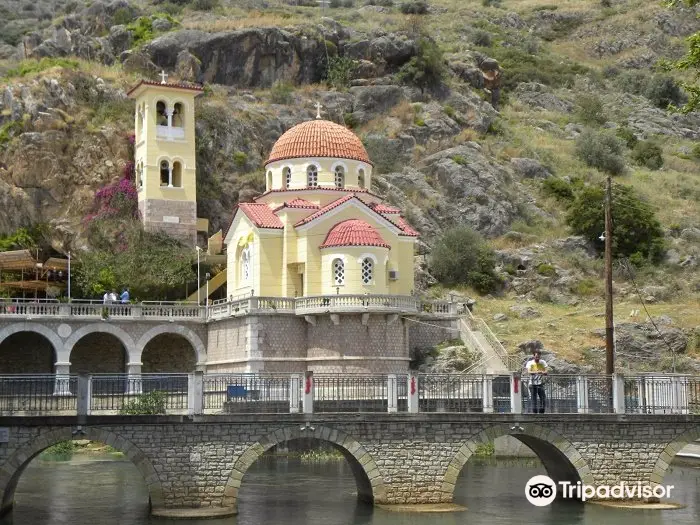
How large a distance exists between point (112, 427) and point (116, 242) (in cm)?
3402

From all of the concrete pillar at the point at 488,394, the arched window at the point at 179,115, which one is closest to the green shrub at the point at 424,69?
the arched window at the point at 179,115

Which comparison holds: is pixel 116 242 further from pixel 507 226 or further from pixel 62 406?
pixel 62 406

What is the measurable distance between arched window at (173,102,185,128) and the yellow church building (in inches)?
496

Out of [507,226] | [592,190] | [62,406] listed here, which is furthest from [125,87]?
[62,406]

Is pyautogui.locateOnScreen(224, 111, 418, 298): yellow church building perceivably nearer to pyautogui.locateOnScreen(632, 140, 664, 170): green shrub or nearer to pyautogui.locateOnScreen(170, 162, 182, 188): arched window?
pyautogui.locateOnScreen(170, 162, 182, 188): arched window

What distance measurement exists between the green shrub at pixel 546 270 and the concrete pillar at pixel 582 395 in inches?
1303

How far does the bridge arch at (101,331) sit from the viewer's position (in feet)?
158

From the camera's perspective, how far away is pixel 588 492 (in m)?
28.5

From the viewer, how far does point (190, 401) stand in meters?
26.5

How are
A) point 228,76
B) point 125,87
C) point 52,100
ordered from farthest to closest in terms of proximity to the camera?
point 228,76, point 125,87, point 52,100

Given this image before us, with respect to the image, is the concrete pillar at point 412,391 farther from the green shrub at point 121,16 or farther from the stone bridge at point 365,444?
the green shrub at point 121,16

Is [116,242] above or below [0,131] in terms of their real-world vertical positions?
below

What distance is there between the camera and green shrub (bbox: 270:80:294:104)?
76.1 m

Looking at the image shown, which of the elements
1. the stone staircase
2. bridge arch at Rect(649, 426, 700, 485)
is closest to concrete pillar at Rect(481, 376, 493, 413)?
bridge arch at Rect(649, 426, 700, 485)
